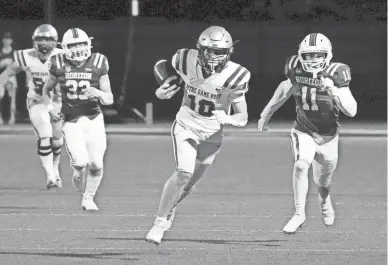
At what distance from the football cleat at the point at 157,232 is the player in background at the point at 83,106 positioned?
8.57 feet

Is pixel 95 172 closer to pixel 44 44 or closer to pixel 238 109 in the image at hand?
pixel 44 44

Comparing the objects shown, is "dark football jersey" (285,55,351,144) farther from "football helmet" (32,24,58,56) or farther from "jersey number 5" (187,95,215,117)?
"football helmet" (32,24,58,56)

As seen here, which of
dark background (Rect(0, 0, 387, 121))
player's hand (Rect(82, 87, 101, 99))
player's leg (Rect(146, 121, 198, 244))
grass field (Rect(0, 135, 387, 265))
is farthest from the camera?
dark background (Rect(0, 0, 387, 121))

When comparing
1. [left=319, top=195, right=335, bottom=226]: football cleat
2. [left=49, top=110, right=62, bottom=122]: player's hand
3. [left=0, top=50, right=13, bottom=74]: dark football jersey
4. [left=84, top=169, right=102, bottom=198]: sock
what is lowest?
[left=0, top=50, right=13, bottom=74]: dark football jersey

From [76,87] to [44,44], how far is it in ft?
6.21

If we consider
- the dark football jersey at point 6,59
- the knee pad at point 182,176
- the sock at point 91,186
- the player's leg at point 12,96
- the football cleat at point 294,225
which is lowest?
the player's leg at point 12,96

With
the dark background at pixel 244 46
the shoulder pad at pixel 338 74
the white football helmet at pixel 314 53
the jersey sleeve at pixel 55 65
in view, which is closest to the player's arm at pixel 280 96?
the white football helmet at pixel 314 53

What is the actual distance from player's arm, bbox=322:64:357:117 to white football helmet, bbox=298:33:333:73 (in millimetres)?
150

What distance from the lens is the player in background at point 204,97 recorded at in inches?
388

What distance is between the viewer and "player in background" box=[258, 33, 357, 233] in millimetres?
10352

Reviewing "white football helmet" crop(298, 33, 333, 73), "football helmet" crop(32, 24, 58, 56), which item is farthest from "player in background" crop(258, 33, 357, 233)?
"football helmet" crop(32, 24, 58, 56)

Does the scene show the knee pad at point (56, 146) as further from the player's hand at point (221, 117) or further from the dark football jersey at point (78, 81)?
the player's hand at point (221, 117)

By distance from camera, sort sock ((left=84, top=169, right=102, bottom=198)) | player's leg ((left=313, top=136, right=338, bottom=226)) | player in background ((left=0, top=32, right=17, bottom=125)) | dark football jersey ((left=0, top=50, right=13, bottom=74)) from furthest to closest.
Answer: dark football jersey ((left=0, top=50, right=13, bottom=74))
player in background ((left=0, top=32, right=17, bottom=125))
sock ((left=84, top=169, right=102, bottom=198))
player's leg ((left=313, top=136, right=338, bottom=226))

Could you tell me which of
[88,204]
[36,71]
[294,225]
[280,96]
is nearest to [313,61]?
[280,96]
